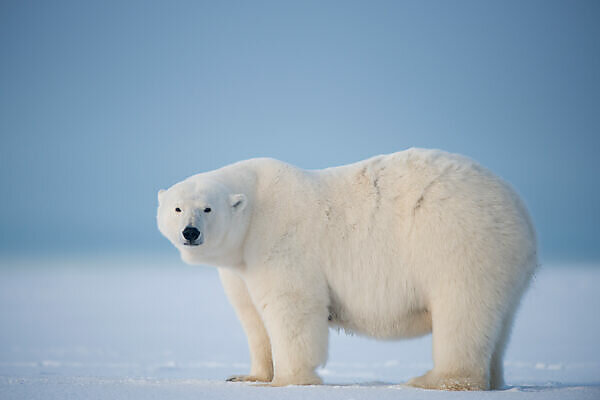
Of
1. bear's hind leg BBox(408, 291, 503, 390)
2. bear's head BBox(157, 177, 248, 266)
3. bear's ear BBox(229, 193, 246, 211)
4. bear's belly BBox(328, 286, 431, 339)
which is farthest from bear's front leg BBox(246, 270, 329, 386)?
bear's hind leg BBox(408, 291, 503, 390)

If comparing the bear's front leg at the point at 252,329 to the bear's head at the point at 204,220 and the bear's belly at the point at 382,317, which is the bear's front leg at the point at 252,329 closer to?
the bear's head at the point at 204,220

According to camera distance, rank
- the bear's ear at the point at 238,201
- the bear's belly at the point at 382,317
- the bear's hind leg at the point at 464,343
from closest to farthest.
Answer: the bear's hind leg at the point at 464,343
the bear's belly at the point at 382,317
the bear's ear at the point at 238,201

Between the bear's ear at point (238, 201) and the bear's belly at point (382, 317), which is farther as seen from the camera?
the bear's ear at point (238, 201)

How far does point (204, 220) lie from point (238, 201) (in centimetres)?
39

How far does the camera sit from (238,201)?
18.7 ft

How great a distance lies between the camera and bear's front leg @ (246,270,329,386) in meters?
5.38

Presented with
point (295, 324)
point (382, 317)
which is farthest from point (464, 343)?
point (295, 324)

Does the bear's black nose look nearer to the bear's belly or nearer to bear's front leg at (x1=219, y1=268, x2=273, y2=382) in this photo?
bear's front leg at (x1=219, y1=268, x2=273, y2=382)

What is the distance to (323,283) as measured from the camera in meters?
5.60

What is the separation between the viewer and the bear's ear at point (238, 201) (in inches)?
224

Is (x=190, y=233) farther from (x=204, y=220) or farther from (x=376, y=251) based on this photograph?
(x=376, y=251)

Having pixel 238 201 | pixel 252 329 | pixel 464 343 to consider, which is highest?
pixel 238 201

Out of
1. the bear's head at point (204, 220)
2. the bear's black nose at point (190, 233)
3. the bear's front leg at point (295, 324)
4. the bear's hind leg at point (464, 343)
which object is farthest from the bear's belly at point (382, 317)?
the bear's black nose at point (190, 233)

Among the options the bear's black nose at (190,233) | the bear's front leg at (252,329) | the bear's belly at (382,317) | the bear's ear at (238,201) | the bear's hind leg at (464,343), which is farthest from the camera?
the bear's front leg at (252,329)
